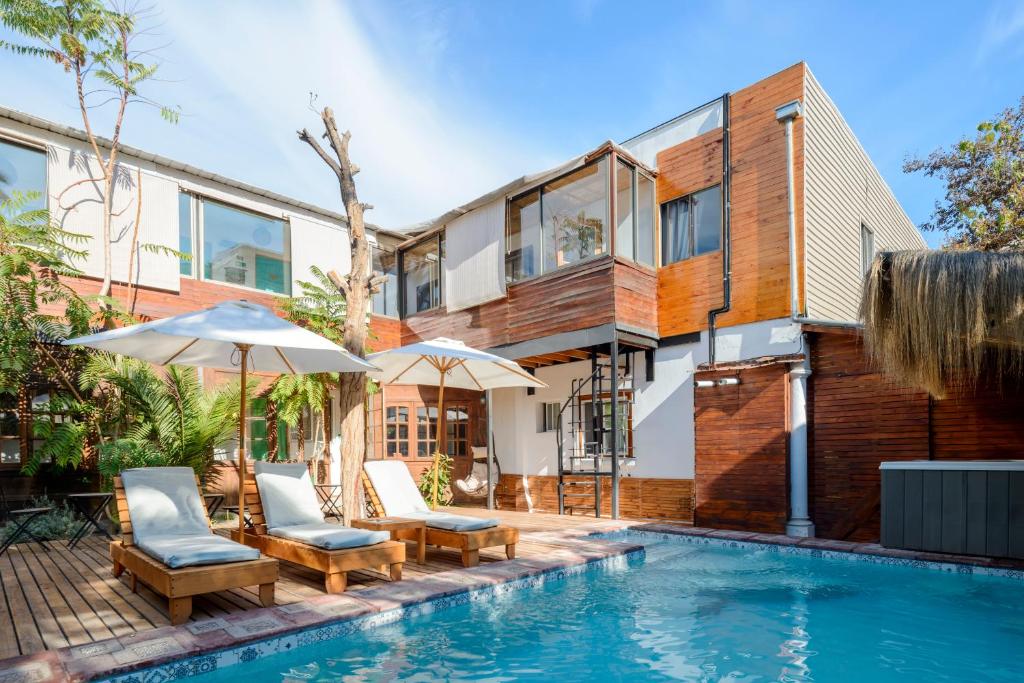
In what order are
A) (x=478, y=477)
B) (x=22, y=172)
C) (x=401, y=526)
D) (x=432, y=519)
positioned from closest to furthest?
(x=401, y=526), (x=432, y=519), (x=22, y=172), (x=478, y=477)

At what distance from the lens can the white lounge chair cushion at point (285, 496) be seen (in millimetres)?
6195

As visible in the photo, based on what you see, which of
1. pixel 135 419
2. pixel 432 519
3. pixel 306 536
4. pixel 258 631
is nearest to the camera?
pixel 258 631

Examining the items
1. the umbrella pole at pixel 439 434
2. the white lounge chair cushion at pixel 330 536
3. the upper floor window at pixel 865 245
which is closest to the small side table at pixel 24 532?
the white lounge chair cushion at pixel 330 536

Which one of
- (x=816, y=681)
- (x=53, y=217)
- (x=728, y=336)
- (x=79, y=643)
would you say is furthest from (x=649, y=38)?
(x=79, y=643)

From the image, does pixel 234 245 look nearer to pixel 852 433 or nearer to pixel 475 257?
pixel 475 257

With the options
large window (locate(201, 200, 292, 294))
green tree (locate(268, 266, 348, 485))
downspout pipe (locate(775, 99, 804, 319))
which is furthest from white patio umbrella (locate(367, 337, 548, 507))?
large window (locate(201, 200, 292, 294))

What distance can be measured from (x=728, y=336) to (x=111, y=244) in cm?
1027

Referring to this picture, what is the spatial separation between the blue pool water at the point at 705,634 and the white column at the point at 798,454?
1.61 m

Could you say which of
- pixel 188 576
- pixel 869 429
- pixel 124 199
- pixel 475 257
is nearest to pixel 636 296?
pixel 475 257

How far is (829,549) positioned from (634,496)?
11.9 ft

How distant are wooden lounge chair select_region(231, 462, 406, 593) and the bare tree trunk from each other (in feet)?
3.74

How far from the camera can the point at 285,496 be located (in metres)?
6.35

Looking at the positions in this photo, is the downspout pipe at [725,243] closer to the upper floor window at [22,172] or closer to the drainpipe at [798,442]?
the drainpipe at [798,442]

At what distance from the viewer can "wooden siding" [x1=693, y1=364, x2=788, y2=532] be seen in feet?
28.1
